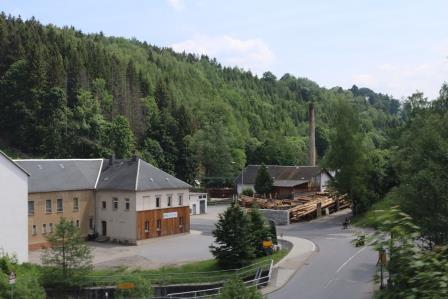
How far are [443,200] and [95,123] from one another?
67142 millimetres

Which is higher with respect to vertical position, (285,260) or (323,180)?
(323,180)

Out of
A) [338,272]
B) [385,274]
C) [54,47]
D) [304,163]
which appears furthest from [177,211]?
[304,163]

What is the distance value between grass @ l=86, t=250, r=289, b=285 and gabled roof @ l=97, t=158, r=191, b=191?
12606mm

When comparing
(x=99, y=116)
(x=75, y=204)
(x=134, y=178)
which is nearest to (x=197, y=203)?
(x=134, y=178)

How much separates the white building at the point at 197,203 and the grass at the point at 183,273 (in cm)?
2722

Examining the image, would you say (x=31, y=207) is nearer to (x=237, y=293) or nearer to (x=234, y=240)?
(x=234, y=240)

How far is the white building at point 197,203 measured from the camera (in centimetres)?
6531

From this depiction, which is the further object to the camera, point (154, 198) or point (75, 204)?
point (75, 204)

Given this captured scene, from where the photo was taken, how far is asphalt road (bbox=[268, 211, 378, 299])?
2823 cm

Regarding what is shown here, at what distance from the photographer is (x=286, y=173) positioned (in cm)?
7769

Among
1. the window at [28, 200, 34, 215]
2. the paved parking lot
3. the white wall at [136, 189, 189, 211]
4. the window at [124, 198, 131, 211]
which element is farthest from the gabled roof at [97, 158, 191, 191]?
the window at [28, 200, 34, 215]

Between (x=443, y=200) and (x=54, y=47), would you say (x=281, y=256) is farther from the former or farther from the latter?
(x=54, y=47)

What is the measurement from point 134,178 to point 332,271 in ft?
71.7

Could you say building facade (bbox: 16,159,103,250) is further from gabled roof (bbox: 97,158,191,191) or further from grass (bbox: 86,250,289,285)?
grass (bbox: 86,250,289,285)
